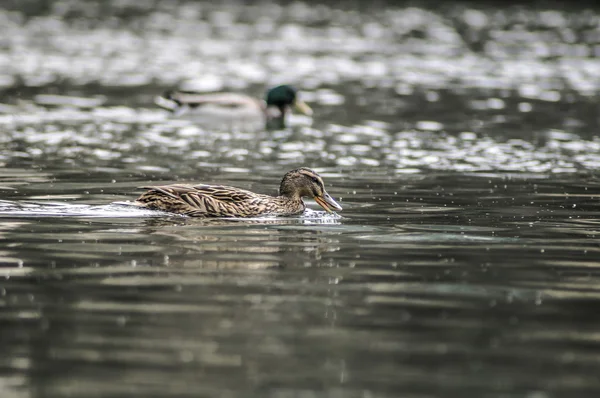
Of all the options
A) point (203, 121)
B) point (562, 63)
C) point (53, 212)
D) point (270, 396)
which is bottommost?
point (270, 396)

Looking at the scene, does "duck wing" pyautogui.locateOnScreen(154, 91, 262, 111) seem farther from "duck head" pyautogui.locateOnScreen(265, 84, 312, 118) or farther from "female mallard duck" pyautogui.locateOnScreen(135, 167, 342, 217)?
"female mallard duck" pyautogui.locateOnScreen(135, 167, 342, 217)

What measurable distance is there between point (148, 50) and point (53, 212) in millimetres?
27742

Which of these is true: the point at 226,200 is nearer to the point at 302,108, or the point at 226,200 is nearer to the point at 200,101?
the point at 200,101

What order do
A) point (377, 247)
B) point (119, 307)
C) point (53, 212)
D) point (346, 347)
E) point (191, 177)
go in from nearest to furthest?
point (346, 347)
point (119, 307)
point (377, 247)
point (53, 212)
point (191, 177)

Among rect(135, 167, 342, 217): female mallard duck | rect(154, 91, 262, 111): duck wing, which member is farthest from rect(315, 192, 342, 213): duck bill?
rect(154, 91, 262, 111): duck wing

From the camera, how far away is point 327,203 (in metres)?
14.5

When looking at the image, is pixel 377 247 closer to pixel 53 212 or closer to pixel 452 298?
pixel 452 298

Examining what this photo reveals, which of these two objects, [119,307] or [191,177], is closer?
[119,307]

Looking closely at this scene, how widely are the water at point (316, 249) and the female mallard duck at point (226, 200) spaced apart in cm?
19

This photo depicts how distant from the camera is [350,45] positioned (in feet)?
144

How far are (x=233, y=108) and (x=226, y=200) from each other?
40.6ft

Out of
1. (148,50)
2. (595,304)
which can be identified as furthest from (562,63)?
(595,304)

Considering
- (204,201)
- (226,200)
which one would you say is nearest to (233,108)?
(226,200)

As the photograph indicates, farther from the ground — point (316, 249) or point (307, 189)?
point (307, 189)
